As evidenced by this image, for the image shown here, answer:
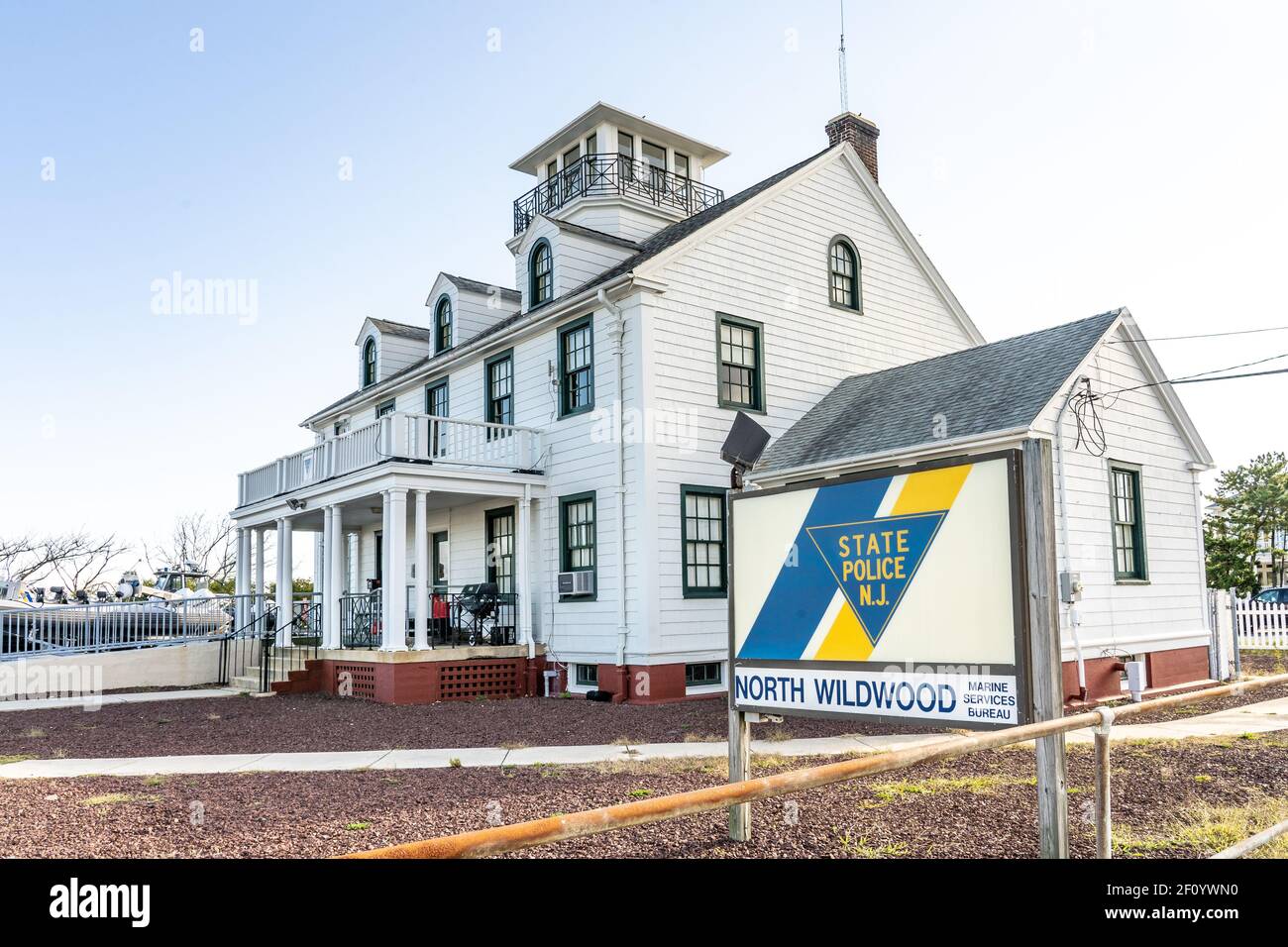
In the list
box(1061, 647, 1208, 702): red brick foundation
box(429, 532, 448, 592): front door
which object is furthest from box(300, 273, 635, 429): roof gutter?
box(1061, 647, 1208, 702): red brick foundation

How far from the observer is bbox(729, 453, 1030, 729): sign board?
5.26 meters

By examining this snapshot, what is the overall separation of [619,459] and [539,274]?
5.51m

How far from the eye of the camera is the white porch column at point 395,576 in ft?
53.5

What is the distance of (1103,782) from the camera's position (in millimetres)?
5043

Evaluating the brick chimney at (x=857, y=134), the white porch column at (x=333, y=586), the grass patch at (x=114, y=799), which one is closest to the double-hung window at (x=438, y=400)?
the white porch column at (x=333, y=586)

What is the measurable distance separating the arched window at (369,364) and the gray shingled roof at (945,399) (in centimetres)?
1231

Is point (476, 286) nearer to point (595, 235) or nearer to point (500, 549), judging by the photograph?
point (595, 235)

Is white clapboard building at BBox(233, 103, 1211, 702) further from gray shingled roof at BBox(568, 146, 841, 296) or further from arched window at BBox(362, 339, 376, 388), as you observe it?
arched window at BBox(362, 339, 376, 388)

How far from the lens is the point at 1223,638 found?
56.8 ft

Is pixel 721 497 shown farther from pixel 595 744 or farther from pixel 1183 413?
pixel 1183 413

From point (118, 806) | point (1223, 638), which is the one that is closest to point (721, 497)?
point (1223, 638)

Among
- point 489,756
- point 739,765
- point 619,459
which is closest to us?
point 739,765

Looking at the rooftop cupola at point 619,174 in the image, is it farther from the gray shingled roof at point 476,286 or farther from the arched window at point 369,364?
the arched window at point 369,364

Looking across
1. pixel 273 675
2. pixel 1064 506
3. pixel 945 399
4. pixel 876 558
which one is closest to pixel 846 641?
pixel 876 558
